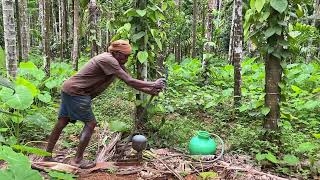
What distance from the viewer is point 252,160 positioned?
5.07 m

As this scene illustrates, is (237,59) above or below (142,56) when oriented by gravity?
below

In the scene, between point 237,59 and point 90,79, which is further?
point 237,59

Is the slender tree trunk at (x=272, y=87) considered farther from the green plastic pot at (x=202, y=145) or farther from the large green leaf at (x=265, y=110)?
the green plastic pot at (x=202, y=145)

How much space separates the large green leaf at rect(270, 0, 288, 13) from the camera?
475 cm

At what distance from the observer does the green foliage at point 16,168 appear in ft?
8.78

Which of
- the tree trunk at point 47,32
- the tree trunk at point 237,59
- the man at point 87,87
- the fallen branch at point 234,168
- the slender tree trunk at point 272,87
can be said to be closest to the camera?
the fallen branch at point 234,168

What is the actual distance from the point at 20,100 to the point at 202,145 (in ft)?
8.32

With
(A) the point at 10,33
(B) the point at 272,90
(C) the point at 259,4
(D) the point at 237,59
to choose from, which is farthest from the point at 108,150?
(D) the point at 237,59

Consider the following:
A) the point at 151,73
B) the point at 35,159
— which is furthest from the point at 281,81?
the point at 35,159

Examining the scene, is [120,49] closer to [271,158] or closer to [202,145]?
[202,145]

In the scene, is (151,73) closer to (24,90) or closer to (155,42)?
(155,42)

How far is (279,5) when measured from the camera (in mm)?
4777

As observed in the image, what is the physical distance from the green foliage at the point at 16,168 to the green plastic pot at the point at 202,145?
2.61m

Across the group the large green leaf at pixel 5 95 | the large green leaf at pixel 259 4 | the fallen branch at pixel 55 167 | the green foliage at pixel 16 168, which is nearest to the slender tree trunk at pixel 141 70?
the fallen branch at pixel 55 167
